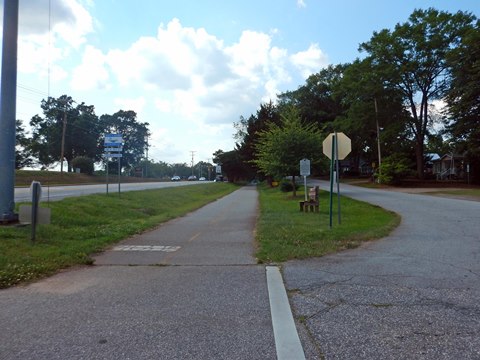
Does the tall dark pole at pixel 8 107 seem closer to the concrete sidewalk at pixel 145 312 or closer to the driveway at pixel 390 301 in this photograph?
the concrete sidewalk at pixel 145 312

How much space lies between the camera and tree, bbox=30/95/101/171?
8219cm

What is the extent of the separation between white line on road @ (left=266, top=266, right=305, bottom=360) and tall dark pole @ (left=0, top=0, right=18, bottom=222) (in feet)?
23.0

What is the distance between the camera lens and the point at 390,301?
16.3ft

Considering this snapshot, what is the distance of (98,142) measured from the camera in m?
94.4

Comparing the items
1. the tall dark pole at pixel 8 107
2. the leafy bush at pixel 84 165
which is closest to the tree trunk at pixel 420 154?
the leafy bush at pixel 84 165

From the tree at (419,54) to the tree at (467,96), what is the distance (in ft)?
16.9

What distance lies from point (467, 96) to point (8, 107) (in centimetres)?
3923

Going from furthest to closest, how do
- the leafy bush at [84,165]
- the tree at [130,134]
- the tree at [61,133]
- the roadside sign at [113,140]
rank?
1. the tree at [130,134]
2. the tree at [61,133]
3. the leafy bush at [84,165]
4. the roadside sign at [113,140]

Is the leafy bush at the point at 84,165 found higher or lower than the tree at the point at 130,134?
lower

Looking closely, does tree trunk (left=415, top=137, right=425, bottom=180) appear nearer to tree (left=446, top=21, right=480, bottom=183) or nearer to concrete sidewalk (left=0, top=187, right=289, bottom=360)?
tree (left=446, top=21, right=480, bottom=183)

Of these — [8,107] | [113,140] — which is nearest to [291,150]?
[113,140]

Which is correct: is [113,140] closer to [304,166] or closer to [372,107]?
[304,166]

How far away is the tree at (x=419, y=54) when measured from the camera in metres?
46.5

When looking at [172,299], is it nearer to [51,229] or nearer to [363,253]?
[363,253]
